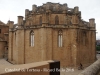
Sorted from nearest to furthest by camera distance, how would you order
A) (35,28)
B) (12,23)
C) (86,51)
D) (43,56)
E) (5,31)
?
1. (43,56)
2. (35,28)
3. (86,51)
4. (12,23)
5. (5,31)

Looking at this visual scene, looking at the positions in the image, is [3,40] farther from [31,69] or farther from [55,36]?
[31,69]

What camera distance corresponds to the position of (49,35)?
69.1ft

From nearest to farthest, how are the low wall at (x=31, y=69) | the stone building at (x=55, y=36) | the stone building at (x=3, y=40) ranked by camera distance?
the low wall at (x=31, y=69), the stone building at (x=55, y=36), the stone building at (x=3, y=40)

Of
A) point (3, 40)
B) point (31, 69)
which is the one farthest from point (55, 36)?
point (3, 40)

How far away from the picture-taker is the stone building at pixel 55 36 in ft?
69.6

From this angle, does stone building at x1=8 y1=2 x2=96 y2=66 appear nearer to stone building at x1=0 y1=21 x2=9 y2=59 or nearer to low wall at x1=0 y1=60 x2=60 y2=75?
stone building at x1=0 y1=21 x2=9 y2=59

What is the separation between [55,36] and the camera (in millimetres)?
21656

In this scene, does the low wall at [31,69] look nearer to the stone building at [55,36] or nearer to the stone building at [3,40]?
the stone building at [55,36]

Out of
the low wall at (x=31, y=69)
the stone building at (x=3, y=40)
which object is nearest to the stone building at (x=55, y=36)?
the stone building at (x=3, y=40)

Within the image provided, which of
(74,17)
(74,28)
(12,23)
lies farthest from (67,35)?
(12,23)

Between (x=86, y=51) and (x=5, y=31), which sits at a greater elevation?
(x=5, y=31)

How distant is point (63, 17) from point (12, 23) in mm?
10081

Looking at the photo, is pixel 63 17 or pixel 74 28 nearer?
pixel 74 28

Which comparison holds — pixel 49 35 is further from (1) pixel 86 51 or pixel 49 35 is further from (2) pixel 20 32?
(1) pixel 86 51
